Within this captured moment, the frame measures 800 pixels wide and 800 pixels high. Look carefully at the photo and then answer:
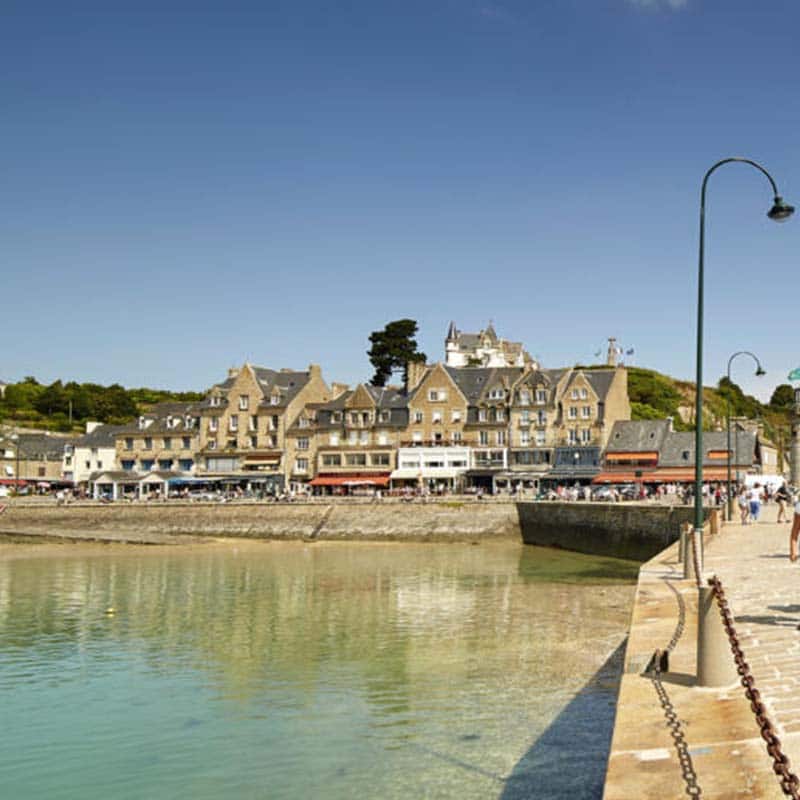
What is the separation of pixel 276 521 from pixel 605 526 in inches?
907

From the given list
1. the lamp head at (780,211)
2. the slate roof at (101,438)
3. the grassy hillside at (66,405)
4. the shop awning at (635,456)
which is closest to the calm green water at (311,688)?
the lamp head at (780,211)

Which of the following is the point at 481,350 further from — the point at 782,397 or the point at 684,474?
the point at 684,474

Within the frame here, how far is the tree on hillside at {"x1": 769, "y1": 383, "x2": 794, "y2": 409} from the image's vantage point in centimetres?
12025

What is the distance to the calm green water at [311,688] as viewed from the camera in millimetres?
12984

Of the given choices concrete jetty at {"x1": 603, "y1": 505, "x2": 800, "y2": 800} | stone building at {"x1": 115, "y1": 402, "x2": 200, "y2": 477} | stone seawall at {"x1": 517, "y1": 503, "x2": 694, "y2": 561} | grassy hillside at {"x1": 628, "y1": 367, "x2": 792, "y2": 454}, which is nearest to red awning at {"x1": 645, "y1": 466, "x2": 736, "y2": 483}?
stone seawall at {"x1": 517, "y1": 503, "x2": 694, "y2": 561}

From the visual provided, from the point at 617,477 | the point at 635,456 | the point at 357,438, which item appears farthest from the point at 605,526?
the point at 357,438

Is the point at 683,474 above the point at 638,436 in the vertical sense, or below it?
below

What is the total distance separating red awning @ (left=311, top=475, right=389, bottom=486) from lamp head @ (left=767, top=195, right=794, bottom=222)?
60.0 meters

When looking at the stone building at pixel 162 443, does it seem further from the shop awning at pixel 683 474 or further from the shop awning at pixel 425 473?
the shop awning at pixel 683 474

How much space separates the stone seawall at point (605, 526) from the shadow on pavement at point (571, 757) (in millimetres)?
26268

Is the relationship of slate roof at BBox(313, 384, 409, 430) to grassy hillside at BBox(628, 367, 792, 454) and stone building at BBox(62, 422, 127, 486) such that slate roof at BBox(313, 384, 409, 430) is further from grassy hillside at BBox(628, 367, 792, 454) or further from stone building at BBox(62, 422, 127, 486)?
grassy hillside at BBox(628, 367, 792, 454)

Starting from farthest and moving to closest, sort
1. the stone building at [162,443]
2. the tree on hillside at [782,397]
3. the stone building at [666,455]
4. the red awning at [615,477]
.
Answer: the tree on hillside at [782,397]
the stone building at [162,443]
the red awning at [615,477]
the stone building at [666,455]

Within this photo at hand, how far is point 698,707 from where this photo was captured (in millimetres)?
8945

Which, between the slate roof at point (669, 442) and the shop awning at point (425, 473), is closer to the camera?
the slate roof at point (669, 442)
